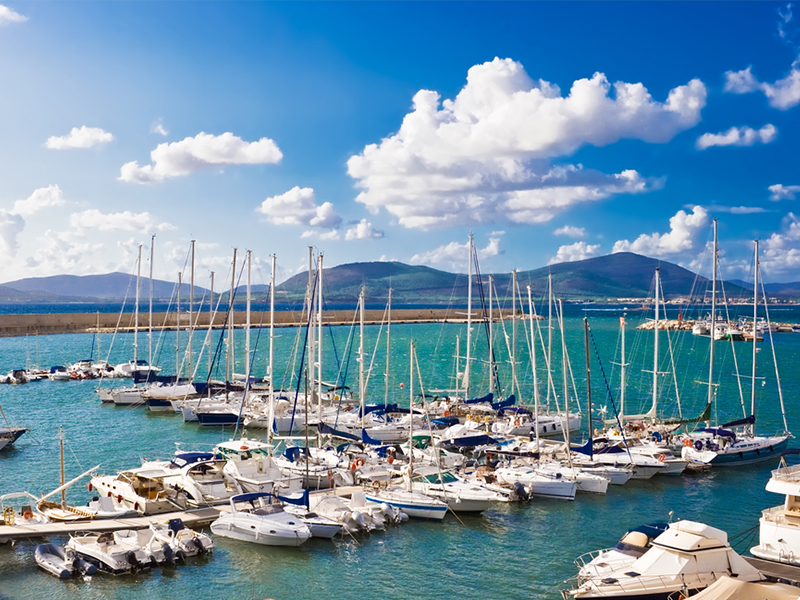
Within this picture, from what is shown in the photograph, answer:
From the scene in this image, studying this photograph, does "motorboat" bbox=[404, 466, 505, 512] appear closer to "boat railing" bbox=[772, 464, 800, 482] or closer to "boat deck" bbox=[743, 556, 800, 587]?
"boat deck" bbox=[743, 556, 800, 587]

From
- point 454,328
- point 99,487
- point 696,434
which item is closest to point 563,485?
point 696,434

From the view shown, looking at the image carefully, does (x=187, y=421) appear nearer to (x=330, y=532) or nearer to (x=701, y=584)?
(x=330, y=532)

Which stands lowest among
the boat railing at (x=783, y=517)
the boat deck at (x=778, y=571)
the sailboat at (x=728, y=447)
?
the boat deck at (x=778, y=571)

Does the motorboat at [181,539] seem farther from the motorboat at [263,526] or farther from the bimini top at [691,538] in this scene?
the bimini top at [691,538]

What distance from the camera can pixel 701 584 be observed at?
58.0ft

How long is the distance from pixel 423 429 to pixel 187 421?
1652 centimetres

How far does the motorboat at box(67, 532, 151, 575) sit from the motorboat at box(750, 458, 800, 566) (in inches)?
709

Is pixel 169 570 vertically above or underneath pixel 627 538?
underneath

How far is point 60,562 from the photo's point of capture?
20656 millimetres

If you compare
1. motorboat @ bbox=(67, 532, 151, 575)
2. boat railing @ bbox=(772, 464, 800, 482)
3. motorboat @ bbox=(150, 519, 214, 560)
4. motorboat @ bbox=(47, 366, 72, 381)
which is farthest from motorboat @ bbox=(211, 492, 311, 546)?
motorboat @ bbox=(47, 366, 72, 381)

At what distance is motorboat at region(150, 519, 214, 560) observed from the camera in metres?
21.7

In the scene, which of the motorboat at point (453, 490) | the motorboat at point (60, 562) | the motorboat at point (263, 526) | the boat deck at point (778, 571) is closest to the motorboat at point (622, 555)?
the boat deck at point (778, 571)

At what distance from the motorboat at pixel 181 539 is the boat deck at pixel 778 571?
52.5 ft

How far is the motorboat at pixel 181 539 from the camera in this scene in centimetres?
2167
